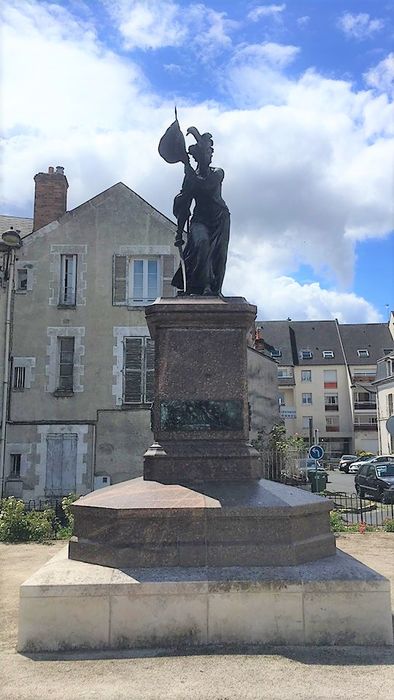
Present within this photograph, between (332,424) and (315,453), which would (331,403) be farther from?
(315,453)

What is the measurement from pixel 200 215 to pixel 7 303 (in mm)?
13298

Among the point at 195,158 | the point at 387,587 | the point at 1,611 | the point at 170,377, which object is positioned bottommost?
the point at 1,611

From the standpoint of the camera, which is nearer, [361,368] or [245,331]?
[245,331]

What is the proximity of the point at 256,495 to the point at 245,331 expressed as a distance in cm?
184

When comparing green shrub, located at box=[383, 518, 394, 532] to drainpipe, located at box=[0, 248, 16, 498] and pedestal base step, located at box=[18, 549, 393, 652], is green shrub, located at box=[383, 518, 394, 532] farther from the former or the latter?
drainpipe, located at box=[0, 248, 16, 498]

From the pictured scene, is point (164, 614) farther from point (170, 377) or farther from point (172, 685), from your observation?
point (170, 377)

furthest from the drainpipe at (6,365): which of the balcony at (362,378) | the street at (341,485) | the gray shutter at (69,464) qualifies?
the balcony at (362,378)

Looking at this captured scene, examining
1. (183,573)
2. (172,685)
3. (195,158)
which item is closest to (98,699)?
(172,685)

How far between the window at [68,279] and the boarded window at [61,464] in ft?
14.3

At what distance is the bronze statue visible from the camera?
7.20 m

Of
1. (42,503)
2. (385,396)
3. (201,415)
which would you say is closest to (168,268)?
(42,503)

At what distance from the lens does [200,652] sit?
4.41 metres

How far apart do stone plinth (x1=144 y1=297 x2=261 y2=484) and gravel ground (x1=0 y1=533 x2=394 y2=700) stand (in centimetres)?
194

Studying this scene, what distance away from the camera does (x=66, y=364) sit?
19.3m
